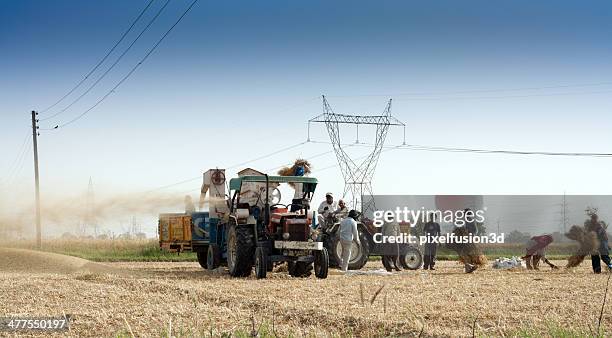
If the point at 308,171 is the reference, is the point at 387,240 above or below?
below

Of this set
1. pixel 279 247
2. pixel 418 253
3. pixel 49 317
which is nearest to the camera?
pixel 49 317

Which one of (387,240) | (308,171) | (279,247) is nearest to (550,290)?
(279,247)

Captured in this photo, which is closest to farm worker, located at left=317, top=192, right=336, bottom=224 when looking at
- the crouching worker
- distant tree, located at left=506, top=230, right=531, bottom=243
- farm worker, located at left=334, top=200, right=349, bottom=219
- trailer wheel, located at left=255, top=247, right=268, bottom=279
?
farm worker, located at left=334, top=200, right=349, bottom=219

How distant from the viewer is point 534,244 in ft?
83.8

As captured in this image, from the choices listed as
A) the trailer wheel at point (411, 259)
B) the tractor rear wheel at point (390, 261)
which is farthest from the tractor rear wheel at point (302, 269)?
the trailer wheel at point (411, 259)

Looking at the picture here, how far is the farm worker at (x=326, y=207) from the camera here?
2306 centimetres

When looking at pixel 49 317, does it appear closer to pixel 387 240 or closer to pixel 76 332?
pixel 76 332

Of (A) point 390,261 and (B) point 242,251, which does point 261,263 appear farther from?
(A) point 390,261

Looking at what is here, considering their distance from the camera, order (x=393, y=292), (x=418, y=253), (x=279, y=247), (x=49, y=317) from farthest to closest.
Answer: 1. (x=418, y=253)
2. (x=279, y=247)
3. (x=393, y=292)
4. (x=49, y=317)

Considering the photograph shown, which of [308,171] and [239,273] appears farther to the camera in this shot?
[308,171]

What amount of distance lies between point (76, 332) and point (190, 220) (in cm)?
1541

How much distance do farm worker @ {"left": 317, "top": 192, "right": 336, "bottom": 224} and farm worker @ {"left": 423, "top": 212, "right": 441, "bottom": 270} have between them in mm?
4095

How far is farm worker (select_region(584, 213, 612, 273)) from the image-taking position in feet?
76.8

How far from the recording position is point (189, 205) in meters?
26.6
